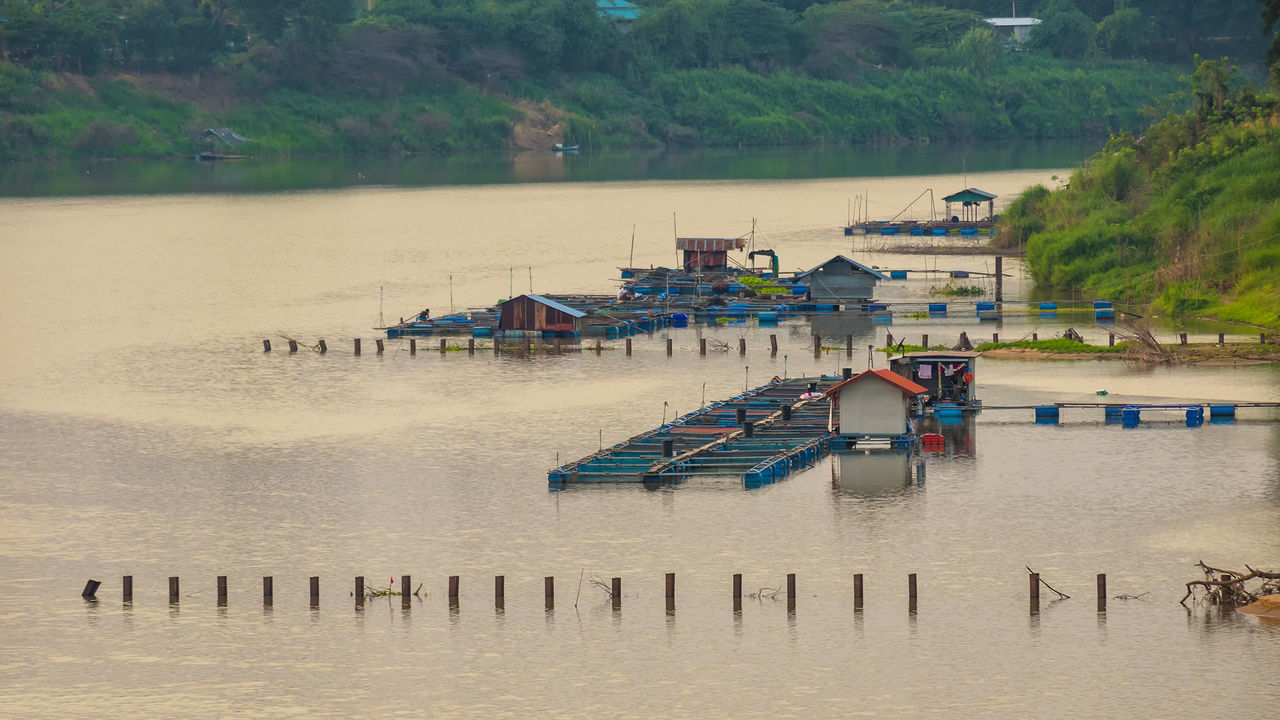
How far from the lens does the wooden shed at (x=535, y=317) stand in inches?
3009

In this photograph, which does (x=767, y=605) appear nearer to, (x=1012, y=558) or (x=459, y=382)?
(x=1012, y=558)

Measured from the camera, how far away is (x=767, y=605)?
1661 inches

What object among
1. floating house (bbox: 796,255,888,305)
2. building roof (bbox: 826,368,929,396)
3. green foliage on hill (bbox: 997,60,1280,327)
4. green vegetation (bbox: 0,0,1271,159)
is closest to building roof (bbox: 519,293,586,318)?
floating house (bbox: 796,255,888,305)

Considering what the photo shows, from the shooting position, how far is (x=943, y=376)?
60.5 m

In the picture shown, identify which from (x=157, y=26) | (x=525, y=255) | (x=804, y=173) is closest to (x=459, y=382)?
(x=525, y=255)

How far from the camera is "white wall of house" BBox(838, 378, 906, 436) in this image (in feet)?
182

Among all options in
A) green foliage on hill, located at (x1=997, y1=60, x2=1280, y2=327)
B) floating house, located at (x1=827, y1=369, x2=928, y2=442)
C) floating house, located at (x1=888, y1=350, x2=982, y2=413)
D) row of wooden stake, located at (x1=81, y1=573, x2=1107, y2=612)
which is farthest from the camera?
green foliage on hill, located at (x1=997, y1=60, x2=1280, y2=327)

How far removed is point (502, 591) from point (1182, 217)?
48.9m

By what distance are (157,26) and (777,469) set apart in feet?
438

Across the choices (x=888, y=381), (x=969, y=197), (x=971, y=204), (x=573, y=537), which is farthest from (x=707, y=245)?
(x=573, y=537)

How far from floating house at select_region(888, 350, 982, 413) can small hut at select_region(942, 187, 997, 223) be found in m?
49.9

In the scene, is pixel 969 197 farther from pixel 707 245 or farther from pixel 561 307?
pixel 561 307

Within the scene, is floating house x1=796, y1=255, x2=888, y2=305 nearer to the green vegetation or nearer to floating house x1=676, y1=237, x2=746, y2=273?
floating house x1=676, y1=237, x2=746, y2=273

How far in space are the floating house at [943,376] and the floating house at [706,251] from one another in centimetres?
3043
